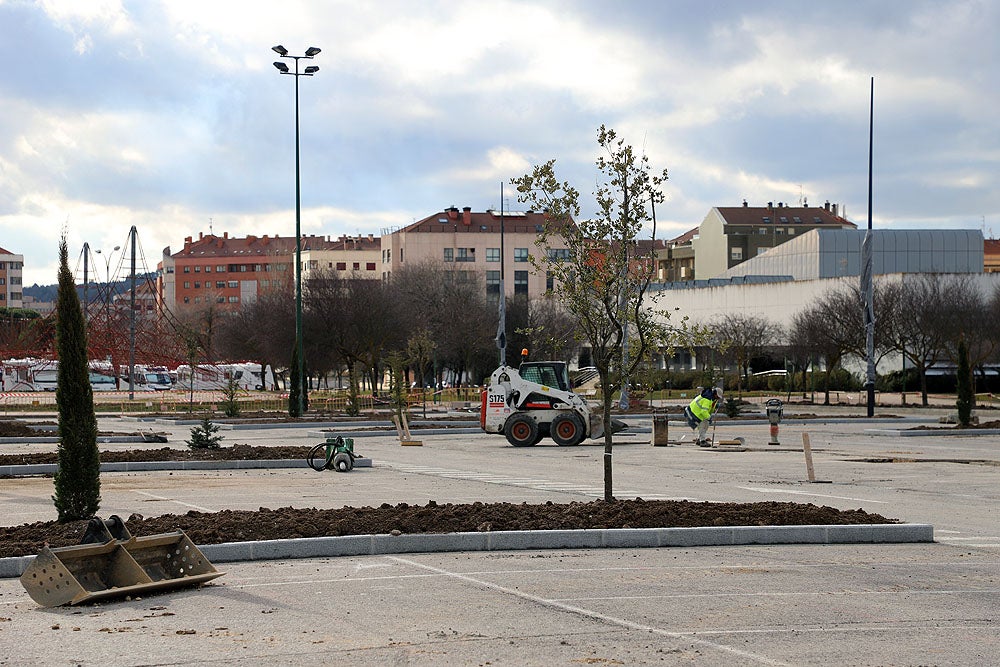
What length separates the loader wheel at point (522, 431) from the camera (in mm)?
31672

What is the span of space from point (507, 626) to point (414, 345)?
41886mm

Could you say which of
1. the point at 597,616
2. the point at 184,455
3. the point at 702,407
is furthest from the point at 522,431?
the point at 597,616

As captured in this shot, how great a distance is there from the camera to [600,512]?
13898 mm

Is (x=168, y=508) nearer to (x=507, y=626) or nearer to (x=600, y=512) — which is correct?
(x=600, y=512)

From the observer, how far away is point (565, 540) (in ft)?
41.7

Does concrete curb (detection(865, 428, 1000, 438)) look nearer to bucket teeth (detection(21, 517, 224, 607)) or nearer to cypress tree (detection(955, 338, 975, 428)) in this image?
cypress tree (detection(955, 338, 975, 428))

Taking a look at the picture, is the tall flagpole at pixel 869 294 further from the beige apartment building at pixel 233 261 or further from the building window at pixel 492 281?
the beige apartment building at pixel 233 261

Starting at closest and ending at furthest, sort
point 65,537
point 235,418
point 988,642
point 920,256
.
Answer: point 988,642 → point 65,537 → point 235,418 → point 920,256

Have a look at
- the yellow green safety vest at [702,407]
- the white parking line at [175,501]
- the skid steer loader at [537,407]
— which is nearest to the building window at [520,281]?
the skid steer loader at [537,407]

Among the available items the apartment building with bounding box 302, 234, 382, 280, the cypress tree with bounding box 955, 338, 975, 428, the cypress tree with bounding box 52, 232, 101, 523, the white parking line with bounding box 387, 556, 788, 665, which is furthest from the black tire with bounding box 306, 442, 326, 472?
the apartment building with bounding box 302, 234, 382, 280

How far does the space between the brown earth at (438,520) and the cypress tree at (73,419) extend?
344mm

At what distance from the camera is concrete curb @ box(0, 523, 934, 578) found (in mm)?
Answer: 12055

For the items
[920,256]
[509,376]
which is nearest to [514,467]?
[509,376]

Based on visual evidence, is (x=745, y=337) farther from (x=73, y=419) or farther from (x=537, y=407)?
(x=73, y=419)
